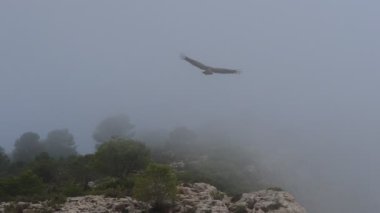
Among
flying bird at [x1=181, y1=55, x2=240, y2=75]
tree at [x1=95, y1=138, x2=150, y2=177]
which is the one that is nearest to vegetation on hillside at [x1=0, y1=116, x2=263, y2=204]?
tree at [x1=95, y1=138, x2=150, y2=177]

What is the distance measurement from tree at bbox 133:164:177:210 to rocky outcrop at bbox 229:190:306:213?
16.1 ft

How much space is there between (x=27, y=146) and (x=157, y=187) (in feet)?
300

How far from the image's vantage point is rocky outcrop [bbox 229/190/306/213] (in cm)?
3710

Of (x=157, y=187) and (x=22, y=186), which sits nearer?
(x=157, y=187)

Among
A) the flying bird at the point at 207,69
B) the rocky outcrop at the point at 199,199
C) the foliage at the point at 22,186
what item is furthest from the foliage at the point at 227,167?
the flying bird at the point at 207,69

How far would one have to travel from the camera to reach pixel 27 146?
120 m

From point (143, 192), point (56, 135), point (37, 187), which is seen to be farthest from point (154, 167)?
point (56, 135)

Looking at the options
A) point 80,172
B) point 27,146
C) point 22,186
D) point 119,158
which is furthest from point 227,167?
point 27,146

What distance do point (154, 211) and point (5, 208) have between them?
9.74 m

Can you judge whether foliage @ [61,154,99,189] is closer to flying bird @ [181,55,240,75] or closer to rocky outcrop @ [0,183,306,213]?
rocky outcrop @ [0,183,306,213]

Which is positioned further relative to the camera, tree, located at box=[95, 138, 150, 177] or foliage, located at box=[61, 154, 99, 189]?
foliage, located at box=[61, 154, 99, 189]

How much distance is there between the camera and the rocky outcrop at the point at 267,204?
37100 millimetres

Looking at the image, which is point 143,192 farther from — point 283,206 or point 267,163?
point 267,163

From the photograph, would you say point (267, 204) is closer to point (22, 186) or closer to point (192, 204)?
point (192, 204)
